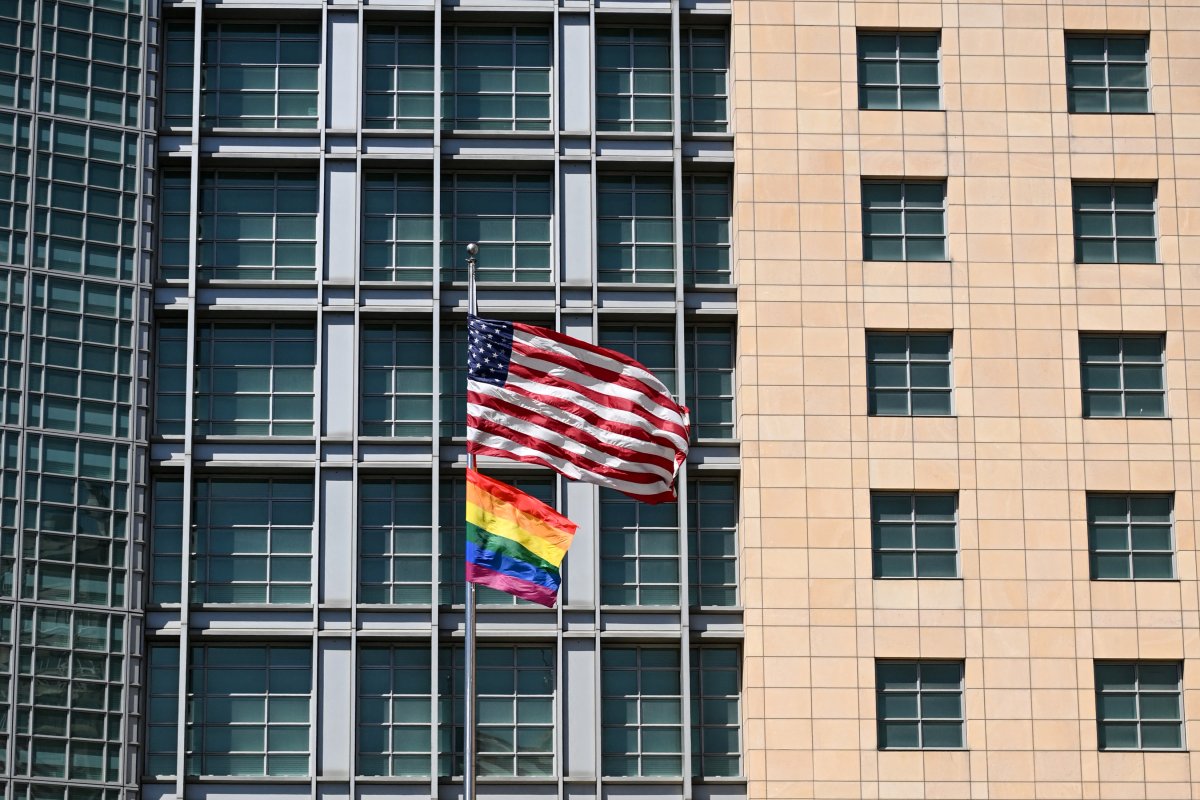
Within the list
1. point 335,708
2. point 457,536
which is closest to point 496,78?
point 457,536

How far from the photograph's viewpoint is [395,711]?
4088 cm

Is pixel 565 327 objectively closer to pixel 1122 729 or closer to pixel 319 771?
pixel 319 771

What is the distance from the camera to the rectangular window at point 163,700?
40531 mm

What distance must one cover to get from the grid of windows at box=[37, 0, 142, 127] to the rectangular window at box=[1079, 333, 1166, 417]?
812 inches

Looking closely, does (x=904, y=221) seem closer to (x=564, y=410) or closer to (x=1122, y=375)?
(x=1122, y=375)

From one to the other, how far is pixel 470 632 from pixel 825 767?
10.4 m

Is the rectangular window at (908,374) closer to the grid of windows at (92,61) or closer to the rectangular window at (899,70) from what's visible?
the rectangular window at (899,70)

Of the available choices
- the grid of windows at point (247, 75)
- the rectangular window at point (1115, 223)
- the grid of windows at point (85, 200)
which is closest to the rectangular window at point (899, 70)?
the rectangular window at point (1115, 223)

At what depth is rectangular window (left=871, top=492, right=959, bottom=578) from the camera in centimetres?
4150

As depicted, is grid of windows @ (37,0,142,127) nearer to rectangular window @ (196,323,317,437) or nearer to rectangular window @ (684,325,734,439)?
rectangular window @ (196,323,317,437)

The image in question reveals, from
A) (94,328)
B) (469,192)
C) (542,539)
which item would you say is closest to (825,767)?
(542,539)

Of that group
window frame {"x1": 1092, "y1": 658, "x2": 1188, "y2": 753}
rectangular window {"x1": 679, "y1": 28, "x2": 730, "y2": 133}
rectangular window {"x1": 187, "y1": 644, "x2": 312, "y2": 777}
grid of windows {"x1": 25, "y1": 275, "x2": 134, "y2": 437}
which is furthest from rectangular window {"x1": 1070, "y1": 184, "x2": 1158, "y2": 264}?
grid of windows {"x1": 25, "y1": 275, "x2": 134, "y2": 437}

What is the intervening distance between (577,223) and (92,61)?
10.6m

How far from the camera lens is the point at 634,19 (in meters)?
44.4
